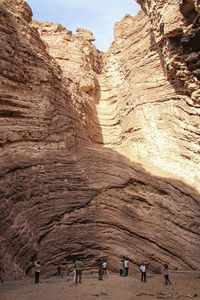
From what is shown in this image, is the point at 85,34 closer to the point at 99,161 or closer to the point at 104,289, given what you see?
the point at 99,161

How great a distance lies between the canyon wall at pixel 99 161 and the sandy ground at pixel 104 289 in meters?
1.32

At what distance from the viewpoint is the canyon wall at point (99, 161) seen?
472 inches

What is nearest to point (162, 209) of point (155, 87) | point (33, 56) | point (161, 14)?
point (155, 87)

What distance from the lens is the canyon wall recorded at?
12.0 meters

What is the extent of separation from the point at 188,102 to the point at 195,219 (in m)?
8.05

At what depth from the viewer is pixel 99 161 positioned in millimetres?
15922

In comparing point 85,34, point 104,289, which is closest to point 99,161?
point 104,289

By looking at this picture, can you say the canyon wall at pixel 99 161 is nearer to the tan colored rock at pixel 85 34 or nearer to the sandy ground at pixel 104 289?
the sandy ground at pixel 104 289

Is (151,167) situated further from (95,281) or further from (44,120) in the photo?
(95,281)

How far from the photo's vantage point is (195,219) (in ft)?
44.0

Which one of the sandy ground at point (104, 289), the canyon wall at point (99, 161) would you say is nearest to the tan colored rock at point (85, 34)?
the canyon wall at point (99, 161)

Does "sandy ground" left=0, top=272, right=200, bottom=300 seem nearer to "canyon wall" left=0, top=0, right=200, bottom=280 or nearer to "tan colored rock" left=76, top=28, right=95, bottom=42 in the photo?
"canyon wall" left=0, top=0, right=200, bottom=280

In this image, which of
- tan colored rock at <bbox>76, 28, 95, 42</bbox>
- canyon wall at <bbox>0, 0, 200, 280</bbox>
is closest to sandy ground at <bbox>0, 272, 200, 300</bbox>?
canyon wall at <bbox>0, 0, 200, 280</bbox>

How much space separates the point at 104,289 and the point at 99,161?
8.14 m
